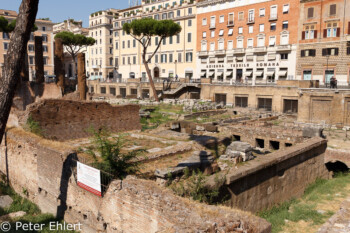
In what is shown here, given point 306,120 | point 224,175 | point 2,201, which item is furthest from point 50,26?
point 224,175

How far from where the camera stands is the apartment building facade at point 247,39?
35438 mm

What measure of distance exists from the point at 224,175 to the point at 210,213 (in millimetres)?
2885

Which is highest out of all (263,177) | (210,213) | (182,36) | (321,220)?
(182,36)

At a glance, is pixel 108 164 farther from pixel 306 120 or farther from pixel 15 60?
pixel 306 120

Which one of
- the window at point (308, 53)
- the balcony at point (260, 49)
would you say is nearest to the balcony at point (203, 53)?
the balcony at point (260, 49)

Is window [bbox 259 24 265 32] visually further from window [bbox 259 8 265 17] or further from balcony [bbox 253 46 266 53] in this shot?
balcony [bbox 253 46 266 53]

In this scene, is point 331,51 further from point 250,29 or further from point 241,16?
Answer: point 241,16

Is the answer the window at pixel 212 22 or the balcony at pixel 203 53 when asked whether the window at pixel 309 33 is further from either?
the balcony at pixel 203 53

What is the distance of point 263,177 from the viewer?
1006cm

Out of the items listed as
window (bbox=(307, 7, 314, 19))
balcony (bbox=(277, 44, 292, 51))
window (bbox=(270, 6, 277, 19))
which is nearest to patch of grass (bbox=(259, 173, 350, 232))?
balcony (bbox=(277, 44, 292, 51))

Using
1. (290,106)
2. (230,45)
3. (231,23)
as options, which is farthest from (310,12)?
(290,106)

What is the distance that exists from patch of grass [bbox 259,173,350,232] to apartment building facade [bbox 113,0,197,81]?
3180 cm

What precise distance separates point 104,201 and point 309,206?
7254 millimetres

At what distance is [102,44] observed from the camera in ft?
199
